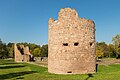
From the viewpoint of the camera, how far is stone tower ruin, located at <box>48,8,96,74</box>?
19.5 m

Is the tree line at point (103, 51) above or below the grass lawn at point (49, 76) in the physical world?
above

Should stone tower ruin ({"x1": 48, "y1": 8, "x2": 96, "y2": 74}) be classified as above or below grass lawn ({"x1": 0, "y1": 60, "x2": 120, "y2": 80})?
above

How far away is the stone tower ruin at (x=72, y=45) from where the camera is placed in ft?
64.1

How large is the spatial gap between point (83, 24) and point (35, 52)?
222 ft

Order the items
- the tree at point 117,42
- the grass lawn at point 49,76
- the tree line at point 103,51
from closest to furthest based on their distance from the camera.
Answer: the grass lawn at point 49,76, the tree at point 117,42, the tree line at point 103,51

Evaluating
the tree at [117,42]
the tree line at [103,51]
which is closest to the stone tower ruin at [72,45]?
the tree line at [103,51]

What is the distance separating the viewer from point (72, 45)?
19.7 metres

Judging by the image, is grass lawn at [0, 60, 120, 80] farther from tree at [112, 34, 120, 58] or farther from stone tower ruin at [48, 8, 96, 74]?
tree at [112, 34, 120, 58]

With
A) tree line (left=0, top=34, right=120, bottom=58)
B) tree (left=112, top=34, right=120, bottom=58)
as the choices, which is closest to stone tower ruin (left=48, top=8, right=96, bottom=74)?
tree line (left=0, top=34, right=120, bottom=58)

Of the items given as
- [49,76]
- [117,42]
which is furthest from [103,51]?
[49,76]

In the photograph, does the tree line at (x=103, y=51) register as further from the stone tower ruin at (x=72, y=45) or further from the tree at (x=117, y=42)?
the stone tower ruin at (x=72, y=45)

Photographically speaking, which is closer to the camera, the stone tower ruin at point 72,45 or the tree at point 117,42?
the stone tower ruin at point 72,45

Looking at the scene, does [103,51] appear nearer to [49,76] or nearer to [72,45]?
[72,45]

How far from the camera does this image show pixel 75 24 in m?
19.8
